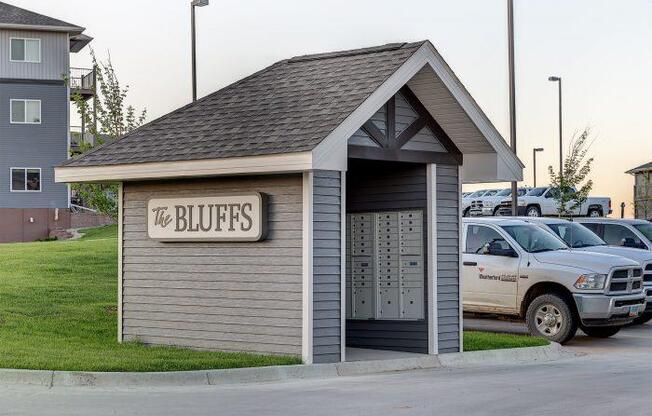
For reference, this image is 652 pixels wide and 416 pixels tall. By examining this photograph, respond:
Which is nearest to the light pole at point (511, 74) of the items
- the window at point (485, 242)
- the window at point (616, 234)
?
the window at point (616, 234)

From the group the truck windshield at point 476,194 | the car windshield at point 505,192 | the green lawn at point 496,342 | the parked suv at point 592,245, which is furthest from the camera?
the truck windshield at point 476,194

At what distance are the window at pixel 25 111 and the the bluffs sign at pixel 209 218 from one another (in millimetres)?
43504

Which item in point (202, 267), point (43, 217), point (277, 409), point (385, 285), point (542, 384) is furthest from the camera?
point (43, 217)

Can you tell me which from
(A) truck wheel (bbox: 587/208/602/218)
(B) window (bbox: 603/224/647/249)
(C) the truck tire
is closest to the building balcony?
(A) truck wheel (bbox: 587/208/602/218)

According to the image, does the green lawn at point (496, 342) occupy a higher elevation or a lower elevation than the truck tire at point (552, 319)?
lower

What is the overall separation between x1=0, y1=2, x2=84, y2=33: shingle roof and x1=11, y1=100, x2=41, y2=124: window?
12.7ft

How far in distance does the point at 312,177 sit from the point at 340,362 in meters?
2.50

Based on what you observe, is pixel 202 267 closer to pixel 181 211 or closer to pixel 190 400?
pixel 181 211

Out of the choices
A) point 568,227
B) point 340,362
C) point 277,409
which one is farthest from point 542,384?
point 568,227

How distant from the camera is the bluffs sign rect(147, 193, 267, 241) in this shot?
16.0 metres

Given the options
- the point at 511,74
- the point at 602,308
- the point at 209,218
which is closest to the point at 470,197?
the point at 511,74

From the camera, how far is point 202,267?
1683cm

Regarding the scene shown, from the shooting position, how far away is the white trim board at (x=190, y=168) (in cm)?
1495

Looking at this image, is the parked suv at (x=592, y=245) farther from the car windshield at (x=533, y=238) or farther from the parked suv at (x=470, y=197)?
the parked suv at (x=470, y=197)
